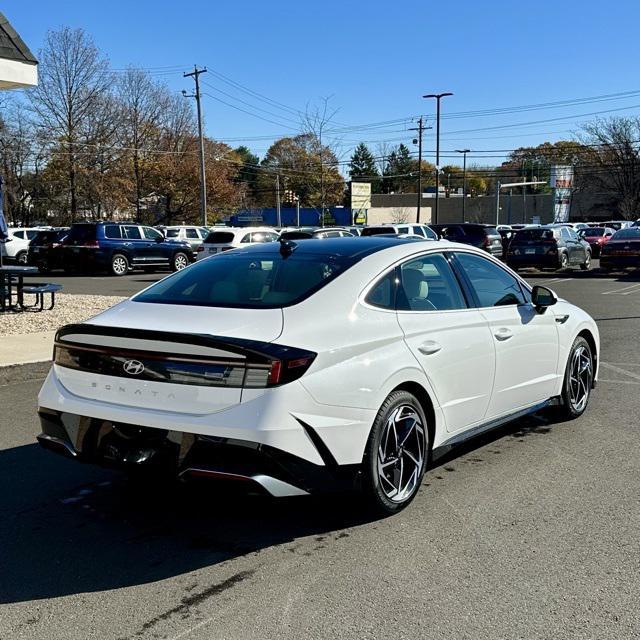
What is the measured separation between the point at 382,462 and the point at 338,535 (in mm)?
470

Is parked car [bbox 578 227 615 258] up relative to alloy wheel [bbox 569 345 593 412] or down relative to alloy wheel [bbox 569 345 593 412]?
down

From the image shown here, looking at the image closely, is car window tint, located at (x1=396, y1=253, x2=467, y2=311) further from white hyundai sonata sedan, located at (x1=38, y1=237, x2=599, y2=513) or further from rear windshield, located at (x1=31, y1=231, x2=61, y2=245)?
rear windshield, located at (x1=31, y1=231, x2=61, y2=245)

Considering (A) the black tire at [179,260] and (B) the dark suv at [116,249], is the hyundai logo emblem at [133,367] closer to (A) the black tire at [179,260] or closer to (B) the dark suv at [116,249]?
(B) the dark suv at [116,249]

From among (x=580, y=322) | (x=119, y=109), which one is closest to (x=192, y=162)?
(x=119, y=109)

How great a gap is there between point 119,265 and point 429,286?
898 inches

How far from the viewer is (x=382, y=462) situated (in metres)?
4.16

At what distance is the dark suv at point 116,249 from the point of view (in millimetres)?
25750

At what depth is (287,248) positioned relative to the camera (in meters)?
4.97

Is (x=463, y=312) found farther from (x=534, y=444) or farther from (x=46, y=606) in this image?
(x=46, y=606)

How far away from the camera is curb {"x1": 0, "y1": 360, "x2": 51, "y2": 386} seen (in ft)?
27.6

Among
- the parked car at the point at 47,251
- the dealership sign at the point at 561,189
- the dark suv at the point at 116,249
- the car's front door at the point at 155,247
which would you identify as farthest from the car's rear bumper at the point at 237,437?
the dealership sign at the point at 561,189

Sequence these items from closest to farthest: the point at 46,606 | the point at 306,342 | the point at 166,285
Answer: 1. the point at 46,606
2. the point at 306,342
3. the point at 166,285

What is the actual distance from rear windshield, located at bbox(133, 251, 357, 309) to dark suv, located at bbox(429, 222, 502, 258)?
23.1 meters

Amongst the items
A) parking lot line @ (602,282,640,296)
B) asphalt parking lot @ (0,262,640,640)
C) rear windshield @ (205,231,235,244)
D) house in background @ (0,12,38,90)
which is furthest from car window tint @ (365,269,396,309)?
rear windshield @ (205,231,235,244)
